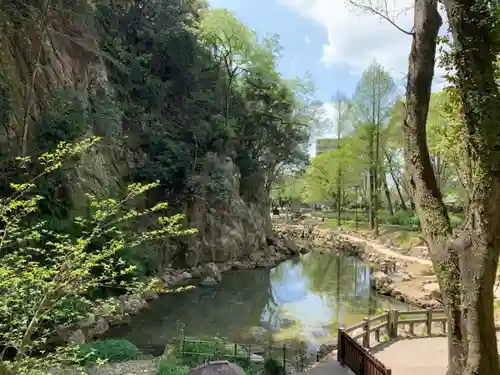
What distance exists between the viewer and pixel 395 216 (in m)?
29.9

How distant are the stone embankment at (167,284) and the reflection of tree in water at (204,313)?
0.37 meters

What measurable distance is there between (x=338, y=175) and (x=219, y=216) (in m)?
15.2

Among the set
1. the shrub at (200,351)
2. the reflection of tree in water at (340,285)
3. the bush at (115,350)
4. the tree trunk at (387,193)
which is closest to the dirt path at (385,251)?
the reflection of tree in water at (340,285)

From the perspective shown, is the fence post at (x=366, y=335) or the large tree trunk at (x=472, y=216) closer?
the large tree trunk at (x=472, y=216)

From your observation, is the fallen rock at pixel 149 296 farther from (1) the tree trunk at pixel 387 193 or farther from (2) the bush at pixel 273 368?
(1) the tree trunk at pixel 387 193

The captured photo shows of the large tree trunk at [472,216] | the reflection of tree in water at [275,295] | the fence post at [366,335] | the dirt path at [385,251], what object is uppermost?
the large tree trunk at [472,216]

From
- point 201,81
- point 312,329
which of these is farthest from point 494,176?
point 201,81

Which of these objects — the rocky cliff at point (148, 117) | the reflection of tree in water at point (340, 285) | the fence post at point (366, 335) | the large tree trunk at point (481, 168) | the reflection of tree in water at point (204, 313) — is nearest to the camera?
the large tree trunk at point (481, 168)

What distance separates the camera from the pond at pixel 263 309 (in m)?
11.9

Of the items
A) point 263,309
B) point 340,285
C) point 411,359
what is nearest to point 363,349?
point 411,359

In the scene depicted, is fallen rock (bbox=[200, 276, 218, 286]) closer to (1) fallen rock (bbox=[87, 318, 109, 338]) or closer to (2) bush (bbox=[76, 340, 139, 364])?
(1) fallen rock (bbox=[87, 318, 109, 338])

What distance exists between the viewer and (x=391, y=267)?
19938 millimetres

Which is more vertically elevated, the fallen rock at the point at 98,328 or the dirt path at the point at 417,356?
the dirt path at the point at 417,356

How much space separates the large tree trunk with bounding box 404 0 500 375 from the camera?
12.8ft
